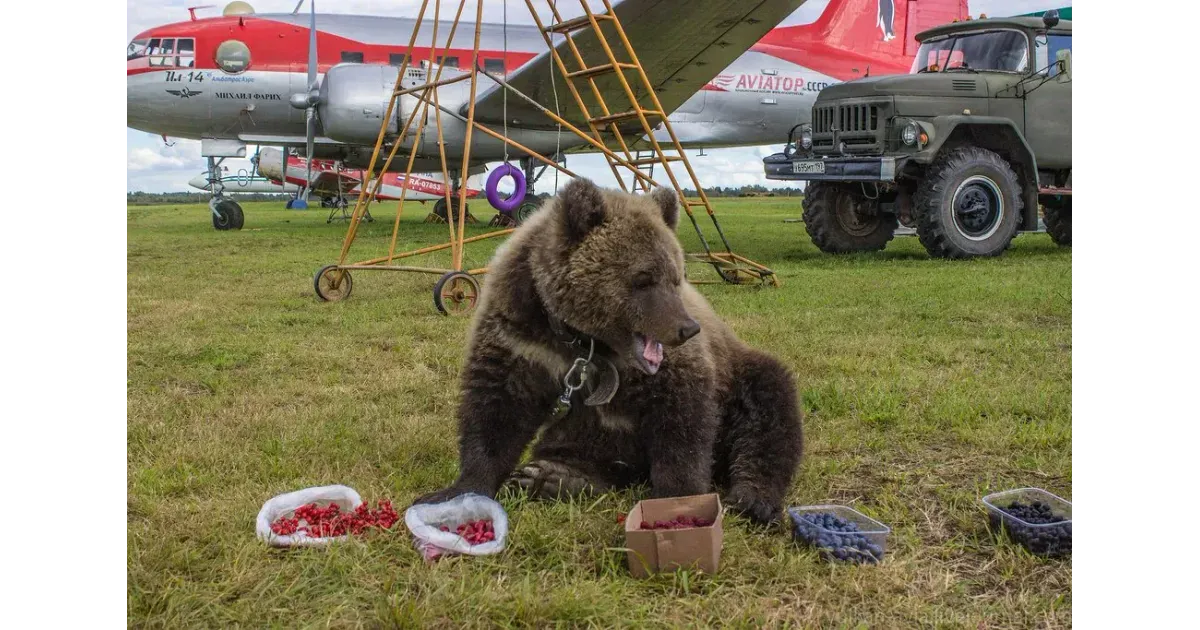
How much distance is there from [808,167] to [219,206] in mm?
11988

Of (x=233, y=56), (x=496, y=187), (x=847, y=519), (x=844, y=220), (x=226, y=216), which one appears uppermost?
Result: (x=233, y=56)

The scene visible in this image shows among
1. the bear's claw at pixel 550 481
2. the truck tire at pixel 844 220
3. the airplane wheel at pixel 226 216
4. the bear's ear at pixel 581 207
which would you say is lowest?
the bear's claw at pixel 550 481

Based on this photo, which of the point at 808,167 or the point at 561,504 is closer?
the point at 561,504

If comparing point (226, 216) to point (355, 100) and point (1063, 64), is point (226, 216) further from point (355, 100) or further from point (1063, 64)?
point (1063, 64)

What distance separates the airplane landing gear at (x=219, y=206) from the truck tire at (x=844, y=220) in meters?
11.5

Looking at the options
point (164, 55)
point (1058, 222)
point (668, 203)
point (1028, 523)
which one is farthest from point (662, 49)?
point (164, 55)

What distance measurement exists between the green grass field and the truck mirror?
3.76 meters

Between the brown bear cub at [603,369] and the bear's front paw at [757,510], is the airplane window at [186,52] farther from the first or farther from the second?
the bear's front paw at [757,510]

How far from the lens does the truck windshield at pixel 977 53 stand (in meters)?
10.9

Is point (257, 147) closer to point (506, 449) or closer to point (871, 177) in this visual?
point (871, 177)

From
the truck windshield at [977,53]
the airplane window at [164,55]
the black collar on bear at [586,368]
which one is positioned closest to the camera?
the black collar on bear at [586,368]

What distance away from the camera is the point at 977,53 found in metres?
11.1

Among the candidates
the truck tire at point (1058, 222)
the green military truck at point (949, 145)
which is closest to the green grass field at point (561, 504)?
the green military truck at point (949, 145)
